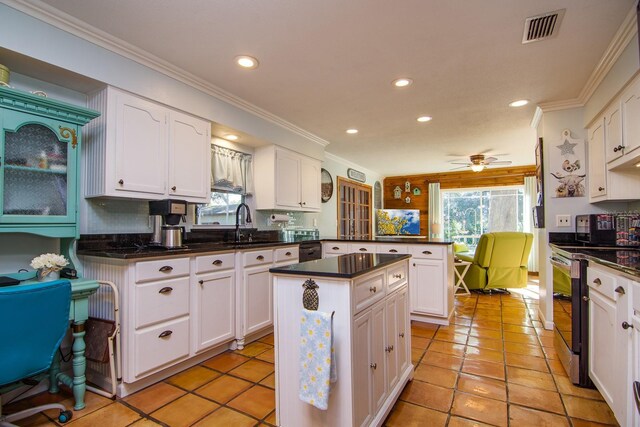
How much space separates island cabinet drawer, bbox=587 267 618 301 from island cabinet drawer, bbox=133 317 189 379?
8.56ft

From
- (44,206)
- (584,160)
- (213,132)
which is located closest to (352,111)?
(213,132)

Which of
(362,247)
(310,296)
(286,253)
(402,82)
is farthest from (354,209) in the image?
(310,296)

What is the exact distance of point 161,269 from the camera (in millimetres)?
2217

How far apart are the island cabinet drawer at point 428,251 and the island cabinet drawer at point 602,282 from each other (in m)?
1.47

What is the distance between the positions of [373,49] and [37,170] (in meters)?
2.32

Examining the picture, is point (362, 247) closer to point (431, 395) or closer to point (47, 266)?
point (431, 395)

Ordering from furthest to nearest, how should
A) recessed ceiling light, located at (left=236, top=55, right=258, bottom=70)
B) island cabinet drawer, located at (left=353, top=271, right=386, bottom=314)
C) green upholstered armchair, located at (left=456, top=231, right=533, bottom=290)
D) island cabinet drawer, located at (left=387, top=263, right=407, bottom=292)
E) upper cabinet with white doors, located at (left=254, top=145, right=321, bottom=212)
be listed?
green upholstered armchair, located at (left=456, top=231, right=533, bottom=290), upper cabinet with white doors, located at (left=254, top=145, right=321, bottom=212), recessed ceiling light, located at (left=236, top=55, right=258, bottom=70), island cabinet drawer, located at (left=387, top=263, right=407, bottom=292), island cabinet drawer, located at (left=353, top=271, right=386, bottom=314)

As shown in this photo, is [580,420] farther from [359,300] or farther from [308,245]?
[308,245]

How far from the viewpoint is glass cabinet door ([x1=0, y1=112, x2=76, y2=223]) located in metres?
1.83

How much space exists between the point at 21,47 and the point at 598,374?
3805 millimetres

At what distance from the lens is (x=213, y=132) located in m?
3.37

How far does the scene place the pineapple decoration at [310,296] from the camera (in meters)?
1.52

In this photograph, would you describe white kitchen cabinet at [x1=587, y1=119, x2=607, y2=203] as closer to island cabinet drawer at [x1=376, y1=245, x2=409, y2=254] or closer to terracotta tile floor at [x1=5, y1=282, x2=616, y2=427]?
terracotta tile floor at [x1=5, y1=282, x2=616, y2=427]

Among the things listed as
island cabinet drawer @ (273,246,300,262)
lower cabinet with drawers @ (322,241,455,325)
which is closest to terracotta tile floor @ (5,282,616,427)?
lower cabinet with drawers @ (322,241,455,325)
